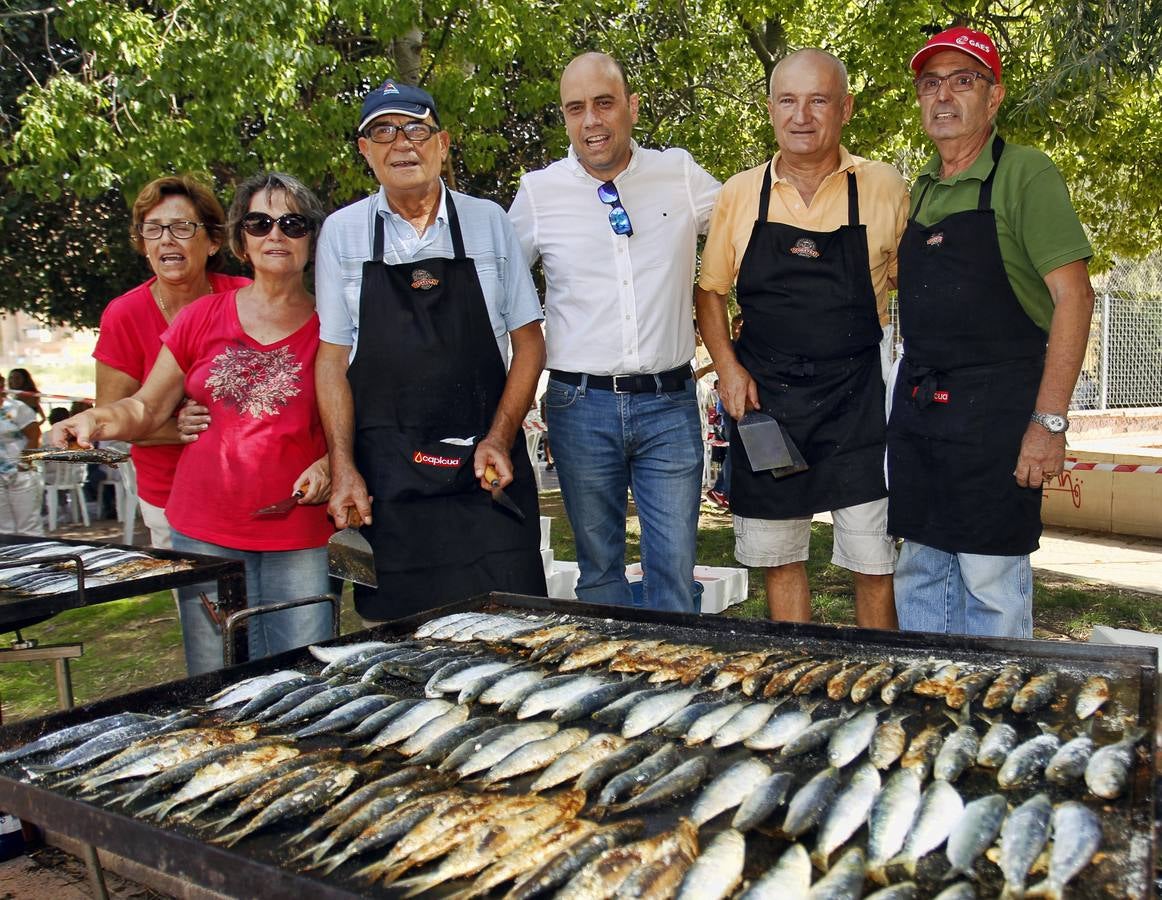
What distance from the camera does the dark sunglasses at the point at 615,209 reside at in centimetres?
372

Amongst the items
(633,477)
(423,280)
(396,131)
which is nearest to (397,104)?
(396,131)

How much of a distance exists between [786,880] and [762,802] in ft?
0.78

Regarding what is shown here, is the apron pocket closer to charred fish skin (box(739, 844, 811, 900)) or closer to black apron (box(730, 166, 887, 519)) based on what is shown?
black apron (box(730, 166, 887, 519))

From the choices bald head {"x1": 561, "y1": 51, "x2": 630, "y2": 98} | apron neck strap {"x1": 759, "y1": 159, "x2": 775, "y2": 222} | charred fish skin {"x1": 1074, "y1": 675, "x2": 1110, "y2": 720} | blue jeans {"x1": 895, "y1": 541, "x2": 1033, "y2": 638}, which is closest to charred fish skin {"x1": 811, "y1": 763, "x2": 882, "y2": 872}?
charred fish skin {"x1": 1074, "y1": 675, "x2": 1110, "y2": 720}

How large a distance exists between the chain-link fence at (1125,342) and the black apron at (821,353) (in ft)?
46.9

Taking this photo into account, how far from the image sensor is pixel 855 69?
336 inches

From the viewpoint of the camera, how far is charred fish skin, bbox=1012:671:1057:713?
2051mm

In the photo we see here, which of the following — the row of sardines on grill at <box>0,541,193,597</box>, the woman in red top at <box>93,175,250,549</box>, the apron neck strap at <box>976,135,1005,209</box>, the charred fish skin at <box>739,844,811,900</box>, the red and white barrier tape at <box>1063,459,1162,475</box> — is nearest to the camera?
the charred fish skin at <box>739,844,811,900</box>

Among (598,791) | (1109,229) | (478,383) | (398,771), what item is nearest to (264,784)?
(398,771)

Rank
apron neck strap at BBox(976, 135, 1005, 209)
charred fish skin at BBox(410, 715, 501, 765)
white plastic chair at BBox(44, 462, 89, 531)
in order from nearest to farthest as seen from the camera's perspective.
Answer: charred fish skin at BBox(410, 715, 501, 765), apron neck strap at BBox(976, 135, 1005, 209), white plastic chair at BBox(44, 462, 89, 531)

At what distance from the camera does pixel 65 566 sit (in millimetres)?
3363

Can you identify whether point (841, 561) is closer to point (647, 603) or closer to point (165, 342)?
point (647, 603)

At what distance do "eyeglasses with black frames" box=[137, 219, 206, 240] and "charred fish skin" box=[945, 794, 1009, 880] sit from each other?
356cm

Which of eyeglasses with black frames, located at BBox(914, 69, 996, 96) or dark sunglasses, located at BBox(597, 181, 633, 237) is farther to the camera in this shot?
dark sunglasses, located at BBox(597, 181, 633, 237)
